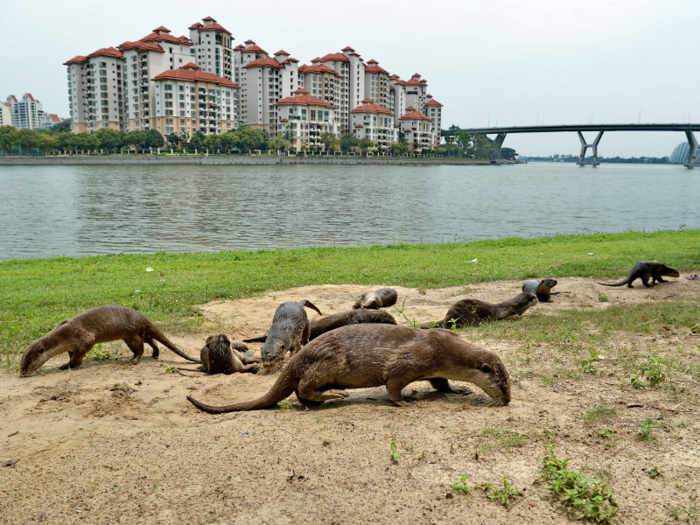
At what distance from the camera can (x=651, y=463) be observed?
361 cm

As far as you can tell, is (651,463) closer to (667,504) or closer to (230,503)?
(667,504)

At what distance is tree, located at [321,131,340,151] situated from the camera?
465ft

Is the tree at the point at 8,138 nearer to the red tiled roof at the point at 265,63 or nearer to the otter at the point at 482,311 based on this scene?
the red tiled roof at the point at 265,63

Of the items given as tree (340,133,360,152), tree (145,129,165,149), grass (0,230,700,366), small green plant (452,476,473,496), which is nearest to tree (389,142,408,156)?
tree (340,133,360,152)

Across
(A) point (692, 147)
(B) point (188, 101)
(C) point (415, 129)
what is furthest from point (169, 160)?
(A) point (692, 147)

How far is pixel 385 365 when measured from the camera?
4641 mm

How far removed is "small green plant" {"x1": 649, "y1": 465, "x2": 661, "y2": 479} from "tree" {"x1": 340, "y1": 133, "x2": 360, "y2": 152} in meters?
148

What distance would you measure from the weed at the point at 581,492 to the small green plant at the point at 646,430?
2.59 feet

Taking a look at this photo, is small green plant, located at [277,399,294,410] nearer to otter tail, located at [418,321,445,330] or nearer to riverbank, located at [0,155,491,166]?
otter tail, located at [418,321,445,330]

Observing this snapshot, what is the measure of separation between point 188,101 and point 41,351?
139 metres

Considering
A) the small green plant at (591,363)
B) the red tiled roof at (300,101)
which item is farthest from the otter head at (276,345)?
the red tiled roof at (300,101)

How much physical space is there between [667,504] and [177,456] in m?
3.43

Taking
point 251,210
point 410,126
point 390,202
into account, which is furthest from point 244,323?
point 410,126

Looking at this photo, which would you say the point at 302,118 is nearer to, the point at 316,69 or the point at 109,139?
the point at 316,69
